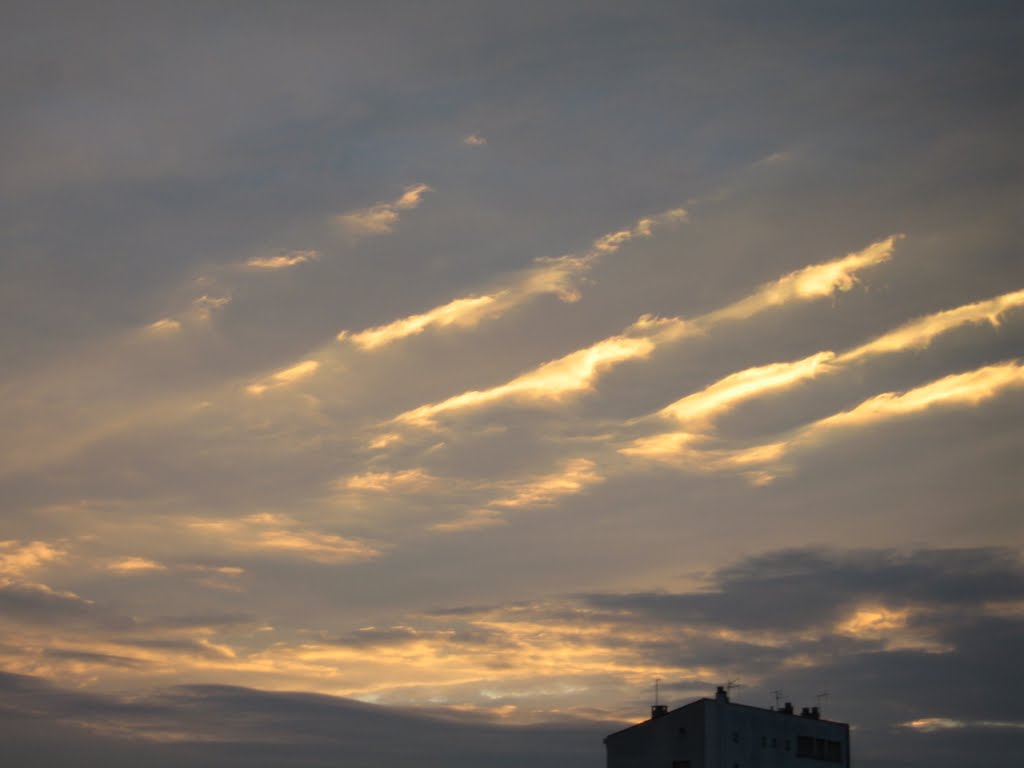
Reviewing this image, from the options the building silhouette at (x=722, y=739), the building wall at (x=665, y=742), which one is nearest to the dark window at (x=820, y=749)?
the building silhouette at (x=722, y=739)

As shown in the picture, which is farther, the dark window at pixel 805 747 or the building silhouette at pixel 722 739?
the dark window at pixel 805 747

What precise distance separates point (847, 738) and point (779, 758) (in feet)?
43.4

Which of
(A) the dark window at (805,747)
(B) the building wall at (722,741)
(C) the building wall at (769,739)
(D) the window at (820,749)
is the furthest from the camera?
(D) the window at (820,749)

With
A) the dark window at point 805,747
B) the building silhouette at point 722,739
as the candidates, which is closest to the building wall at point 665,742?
the building silhouette at point 722,739

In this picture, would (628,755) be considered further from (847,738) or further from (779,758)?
(847,738)

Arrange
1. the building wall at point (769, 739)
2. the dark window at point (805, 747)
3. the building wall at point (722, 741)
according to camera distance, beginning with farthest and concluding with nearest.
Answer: the dark window at point (805, 747) → the building wall at point (769, 739) → the building wall at point (722, 741)

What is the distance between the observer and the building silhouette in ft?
335

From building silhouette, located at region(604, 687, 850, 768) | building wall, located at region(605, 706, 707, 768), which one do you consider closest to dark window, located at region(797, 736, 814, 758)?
building silhouette, located at region(604, 687, 850, 768)

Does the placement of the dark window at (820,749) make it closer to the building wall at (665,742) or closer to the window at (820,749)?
the window at (820,749)

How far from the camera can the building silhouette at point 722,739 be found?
335 feet

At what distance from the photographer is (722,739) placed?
102 m

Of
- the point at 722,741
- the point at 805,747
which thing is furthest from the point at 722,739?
the point at 805,747

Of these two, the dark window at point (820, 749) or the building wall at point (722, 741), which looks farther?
the dark window at point (820, 749)

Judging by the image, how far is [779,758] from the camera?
10869 centimetres
